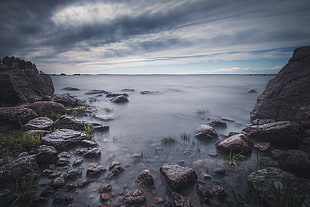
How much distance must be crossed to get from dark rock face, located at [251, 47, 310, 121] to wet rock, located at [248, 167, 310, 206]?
4415 millimetres

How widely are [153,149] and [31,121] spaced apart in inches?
207

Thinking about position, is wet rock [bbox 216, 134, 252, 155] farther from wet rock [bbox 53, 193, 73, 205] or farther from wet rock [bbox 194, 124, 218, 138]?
wet rock [bbox 53, 193, 73, 205]

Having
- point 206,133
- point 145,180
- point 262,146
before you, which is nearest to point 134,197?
point 145,180

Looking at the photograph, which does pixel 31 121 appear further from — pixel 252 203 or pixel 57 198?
pixel 252 203

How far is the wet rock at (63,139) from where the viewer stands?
4452 millimetres

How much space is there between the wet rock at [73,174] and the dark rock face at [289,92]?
799 centimetres

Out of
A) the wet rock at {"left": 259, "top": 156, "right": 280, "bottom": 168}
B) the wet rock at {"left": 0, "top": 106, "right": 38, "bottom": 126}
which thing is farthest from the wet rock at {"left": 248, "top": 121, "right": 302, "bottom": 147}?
the wet rock at {"left": 0, "top": 106, "right": 38, "bottom": 126}

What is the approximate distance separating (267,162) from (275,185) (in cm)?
142

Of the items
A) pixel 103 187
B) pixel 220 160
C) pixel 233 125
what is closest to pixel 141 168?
pixel 103 187

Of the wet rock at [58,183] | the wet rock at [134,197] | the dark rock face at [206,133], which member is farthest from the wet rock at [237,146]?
the wet rock at [58,183]

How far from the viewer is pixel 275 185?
2658 mm

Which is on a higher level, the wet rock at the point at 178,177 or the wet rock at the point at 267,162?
the wet rock at the point at 178,177

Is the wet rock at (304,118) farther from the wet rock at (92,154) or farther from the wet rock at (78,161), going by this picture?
the wet rock at (78,161)

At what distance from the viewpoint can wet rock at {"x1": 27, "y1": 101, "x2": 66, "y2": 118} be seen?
7390mm
